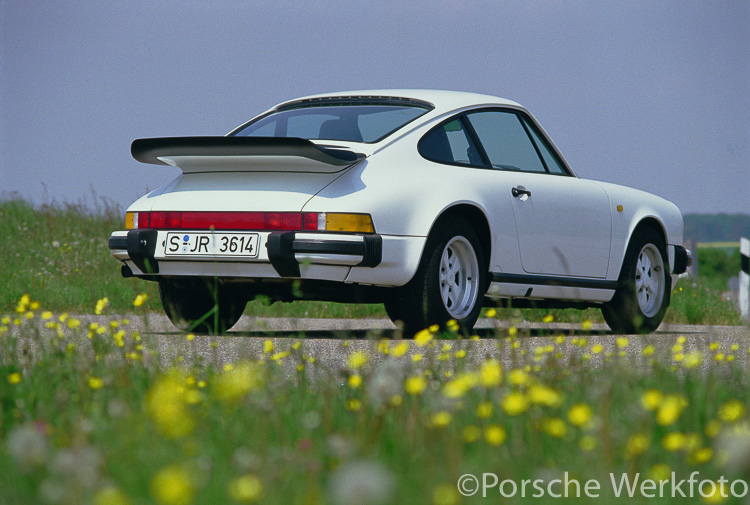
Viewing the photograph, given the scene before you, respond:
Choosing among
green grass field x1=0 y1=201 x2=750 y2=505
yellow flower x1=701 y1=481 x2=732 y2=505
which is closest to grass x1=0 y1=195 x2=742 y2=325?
green grass field x1=0 y1=201 x2=750 y2=505

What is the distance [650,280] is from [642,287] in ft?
0.45

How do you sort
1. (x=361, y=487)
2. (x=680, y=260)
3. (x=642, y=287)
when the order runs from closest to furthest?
1. (x=361, y=487)
2. (x=642, y=287)
3. (x=680, y=260)

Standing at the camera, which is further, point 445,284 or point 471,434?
point 445,284

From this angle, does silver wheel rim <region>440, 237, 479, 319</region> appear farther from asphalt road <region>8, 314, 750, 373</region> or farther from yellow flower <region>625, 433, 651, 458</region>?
yellow flower <region>625, 433, 651, 458</region>

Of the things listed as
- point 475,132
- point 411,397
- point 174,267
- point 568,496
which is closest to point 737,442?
point 568,496

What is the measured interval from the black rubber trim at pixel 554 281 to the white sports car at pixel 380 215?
1cm

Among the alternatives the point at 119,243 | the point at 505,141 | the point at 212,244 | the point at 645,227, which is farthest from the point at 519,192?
the point at 119,243

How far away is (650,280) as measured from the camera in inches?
313

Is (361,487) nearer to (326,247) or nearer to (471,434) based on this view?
A: (471,434)

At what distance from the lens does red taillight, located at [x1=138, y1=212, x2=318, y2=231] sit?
553 centimetres

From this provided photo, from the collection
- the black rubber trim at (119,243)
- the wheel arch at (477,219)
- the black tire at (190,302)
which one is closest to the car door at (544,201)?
the wheel arch at (477,219)

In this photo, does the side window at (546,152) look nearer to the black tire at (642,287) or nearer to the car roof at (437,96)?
the car roof at (437,96)

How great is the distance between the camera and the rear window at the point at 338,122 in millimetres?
6238

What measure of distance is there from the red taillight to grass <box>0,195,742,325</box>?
176cm
